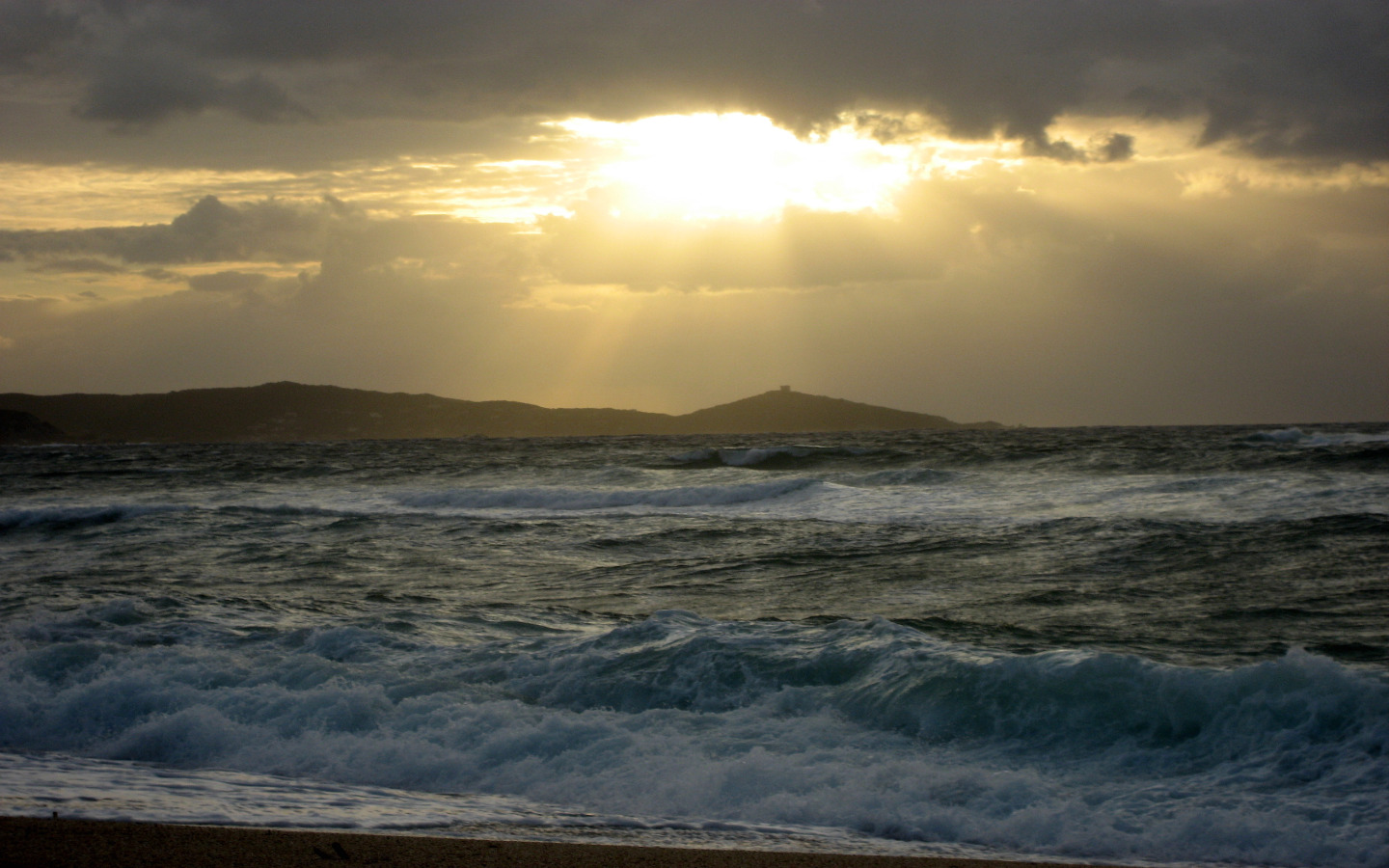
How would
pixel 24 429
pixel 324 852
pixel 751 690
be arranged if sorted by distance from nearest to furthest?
pixel 324 852 < pixel 751 690 < pixel 24 429

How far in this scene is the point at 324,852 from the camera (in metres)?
4.21

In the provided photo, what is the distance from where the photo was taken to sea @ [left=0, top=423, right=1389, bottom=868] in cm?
496

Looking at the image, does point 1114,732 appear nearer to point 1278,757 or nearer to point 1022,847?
point 1278,757

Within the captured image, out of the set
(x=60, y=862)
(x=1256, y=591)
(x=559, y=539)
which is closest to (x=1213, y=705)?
(x=1256, y=591)

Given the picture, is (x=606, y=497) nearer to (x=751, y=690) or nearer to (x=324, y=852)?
(x=751, y=690)

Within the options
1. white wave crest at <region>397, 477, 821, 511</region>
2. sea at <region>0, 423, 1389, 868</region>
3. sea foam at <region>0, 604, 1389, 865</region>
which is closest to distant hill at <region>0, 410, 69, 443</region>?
white wave crest at <region>397, 477, 821, 511</region>

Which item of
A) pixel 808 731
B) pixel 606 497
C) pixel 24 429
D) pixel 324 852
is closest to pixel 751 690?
pixel 808 731

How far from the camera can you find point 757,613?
9828 millimetres

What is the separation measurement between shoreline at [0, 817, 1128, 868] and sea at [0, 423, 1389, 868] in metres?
0.26

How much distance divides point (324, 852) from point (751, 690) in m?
3.48

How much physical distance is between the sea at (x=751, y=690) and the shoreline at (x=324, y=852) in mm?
264

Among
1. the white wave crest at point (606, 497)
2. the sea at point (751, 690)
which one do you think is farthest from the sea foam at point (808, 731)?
the white wave crest at point (606, 497)

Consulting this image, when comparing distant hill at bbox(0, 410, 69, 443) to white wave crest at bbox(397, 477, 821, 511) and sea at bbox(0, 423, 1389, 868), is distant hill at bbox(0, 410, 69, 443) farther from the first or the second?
sea at bbox(0, 423, 1389, 868)

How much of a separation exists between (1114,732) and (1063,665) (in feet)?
2.42
